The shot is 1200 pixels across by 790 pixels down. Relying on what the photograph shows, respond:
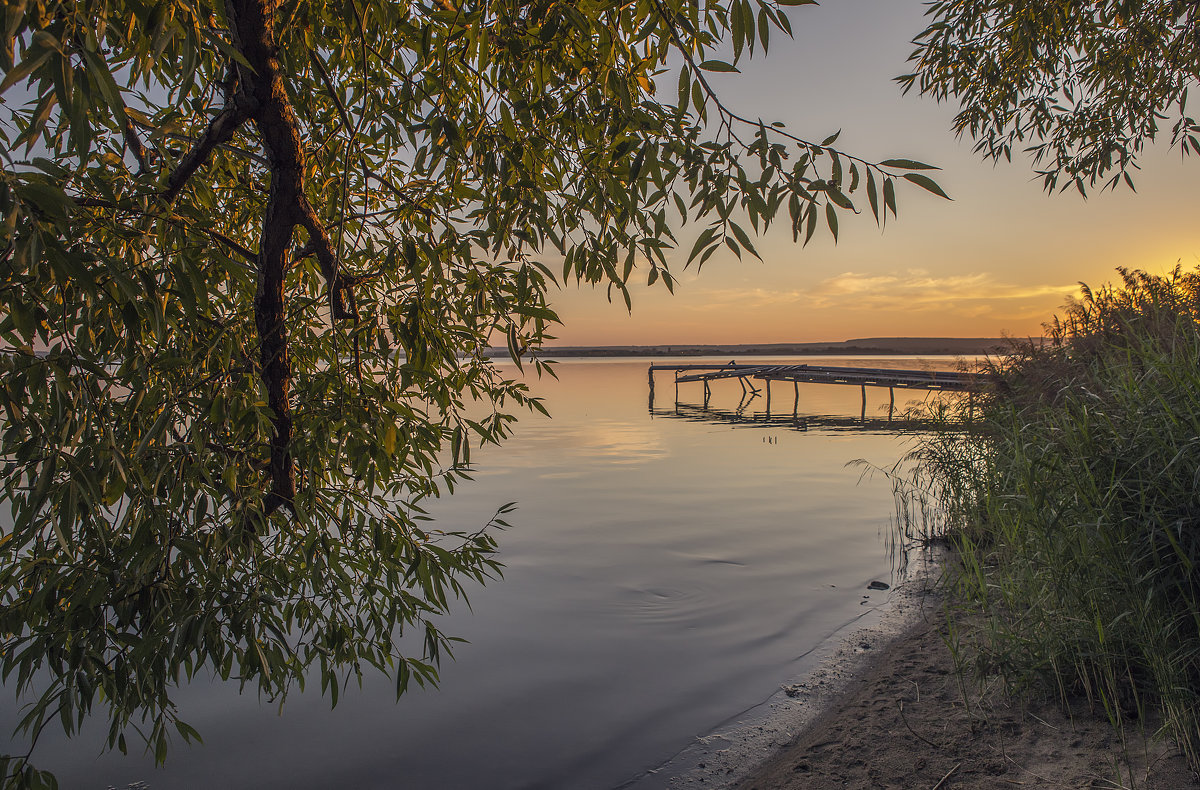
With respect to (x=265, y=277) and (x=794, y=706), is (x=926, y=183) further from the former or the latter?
(x=794, y=706)

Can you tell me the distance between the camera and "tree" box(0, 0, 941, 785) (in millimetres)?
1746

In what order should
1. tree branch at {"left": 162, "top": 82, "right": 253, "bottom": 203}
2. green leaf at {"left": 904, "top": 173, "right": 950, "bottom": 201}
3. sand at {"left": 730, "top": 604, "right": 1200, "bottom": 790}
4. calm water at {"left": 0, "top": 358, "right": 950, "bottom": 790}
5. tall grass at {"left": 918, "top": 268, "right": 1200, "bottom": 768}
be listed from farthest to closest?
1. calm water at {"left": 0, "top": 358, "right": 950, "bottom": 790}
2. tall grass at {"left": 918, "top": 268, "right": 1200, "bottom": 768}
3. sand at {"left": 730, "top": 604, "right": 1200, "bottom": 790}
4. tree branch at {"left": 162, "top": 82, "right": 253, "bottom": 203}
5. green leaf at {"left": 904, "top": 173, "right": 950, "bottom": 201}

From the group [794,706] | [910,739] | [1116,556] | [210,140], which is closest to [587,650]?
[794,706]

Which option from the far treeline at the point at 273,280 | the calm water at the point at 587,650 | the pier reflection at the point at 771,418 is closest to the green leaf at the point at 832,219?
the far treeline at the point at 273,280

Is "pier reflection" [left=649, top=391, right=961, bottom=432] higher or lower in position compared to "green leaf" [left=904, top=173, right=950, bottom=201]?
lower

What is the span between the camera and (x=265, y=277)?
8.38 feet

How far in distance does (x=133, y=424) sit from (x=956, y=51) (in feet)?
29.1

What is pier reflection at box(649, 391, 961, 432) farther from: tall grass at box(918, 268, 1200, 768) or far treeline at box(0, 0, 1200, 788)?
far treeline at box(0, 0, 1200, 788)

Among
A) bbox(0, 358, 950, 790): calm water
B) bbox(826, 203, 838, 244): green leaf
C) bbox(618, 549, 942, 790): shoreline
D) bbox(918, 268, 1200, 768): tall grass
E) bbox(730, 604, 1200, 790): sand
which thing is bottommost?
bbox(0, 358, 950, 790): calm water

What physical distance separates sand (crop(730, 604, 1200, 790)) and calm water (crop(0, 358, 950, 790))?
2.99ft

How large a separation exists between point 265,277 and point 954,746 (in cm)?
423

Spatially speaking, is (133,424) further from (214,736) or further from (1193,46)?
(1193,46)

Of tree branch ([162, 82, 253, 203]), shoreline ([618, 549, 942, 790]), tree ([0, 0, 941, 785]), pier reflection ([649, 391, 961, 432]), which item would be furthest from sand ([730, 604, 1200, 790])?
pier reflection ([649, 391, 961, 432])

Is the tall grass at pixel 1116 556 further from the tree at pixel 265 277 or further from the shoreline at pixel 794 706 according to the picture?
the tree at pixel 265 277
